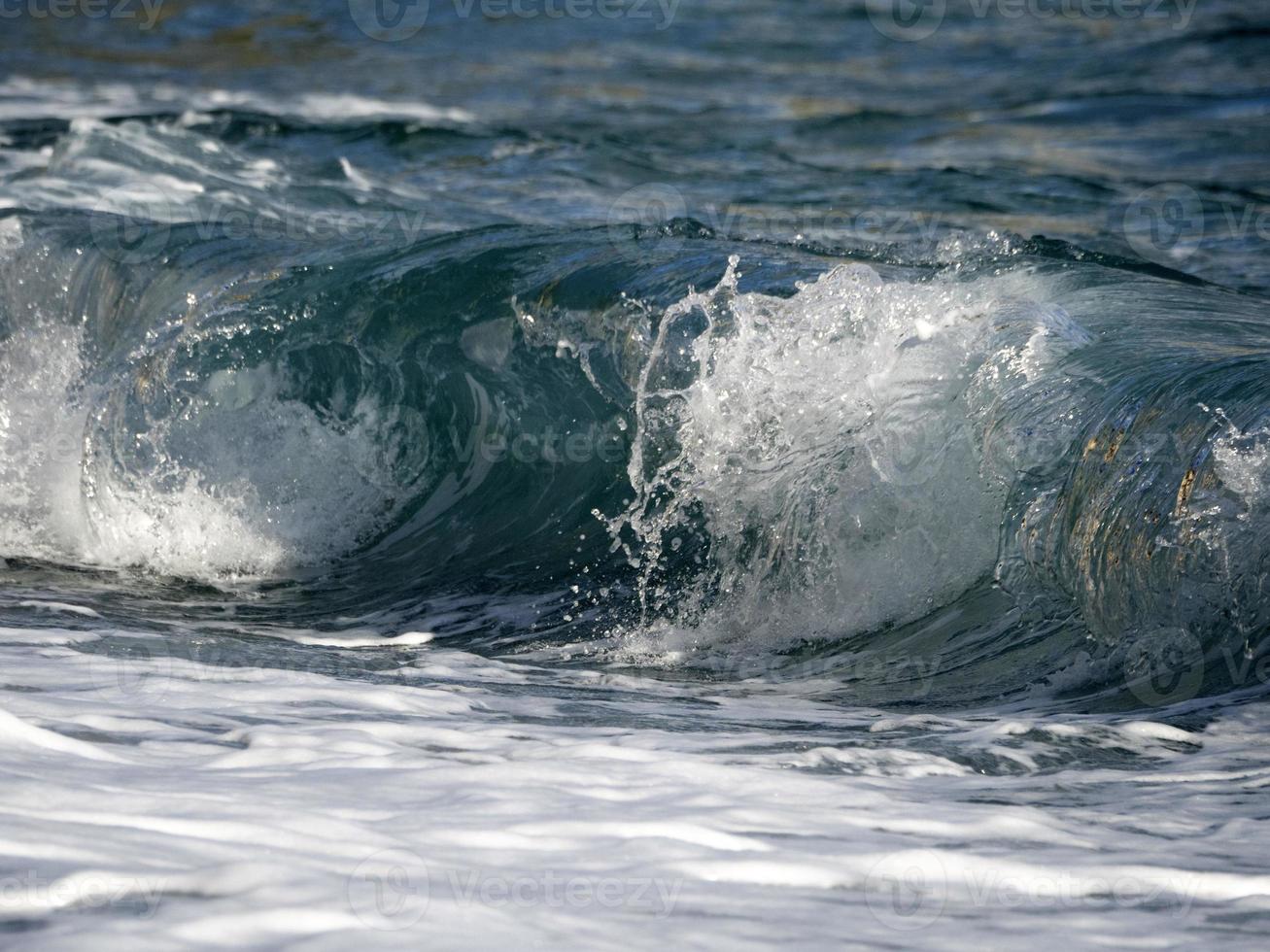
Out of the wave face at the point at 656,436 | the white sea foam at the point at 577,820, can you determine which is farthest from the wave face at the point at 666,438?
the white sea foam at the point at 577,820

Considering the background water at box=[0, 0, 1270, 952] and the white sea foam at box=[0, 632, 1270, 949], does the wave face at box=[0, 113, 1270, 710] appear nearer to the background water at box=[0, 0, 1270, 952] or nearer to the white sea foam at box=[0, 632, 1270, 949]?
the background water at box=[0, 0, 1270, 952]

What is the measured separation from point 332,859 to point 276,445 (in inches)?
152

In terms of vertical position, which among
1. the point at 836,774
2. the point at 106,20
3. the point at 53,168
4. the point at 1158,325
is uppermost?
the point at 106,20

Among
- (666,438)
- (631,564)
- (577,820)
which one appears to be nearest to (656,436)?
(666,438)

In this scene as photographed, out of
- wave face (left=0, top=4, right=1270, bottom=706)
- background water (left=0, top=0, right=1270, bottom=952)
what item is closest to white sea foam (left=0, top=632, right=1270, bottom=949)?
background water (left=0, top=0, right=1270, bottom=952)

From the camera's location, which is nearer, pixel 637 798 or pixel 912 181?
pixel 637 798

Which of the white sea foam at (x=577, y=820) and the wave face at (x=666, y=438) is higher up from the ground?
the wave face at (x=666, y=438)

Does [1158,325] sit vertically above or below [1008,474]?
above

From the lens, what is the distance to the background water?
262cm

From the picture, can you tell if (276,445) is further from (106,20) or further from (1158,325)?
(106,20)

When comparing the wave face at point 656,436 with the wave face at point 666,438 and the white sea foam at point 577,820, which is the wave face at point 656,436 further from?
the white sea foam at point 577,820

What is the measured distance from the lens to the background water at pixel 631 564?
2.62 metres

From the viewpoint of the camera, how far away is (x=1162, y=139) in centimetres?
1141

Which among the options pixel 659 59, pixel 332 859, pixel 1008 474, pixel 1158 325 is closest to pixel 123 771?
pixel 332 859
